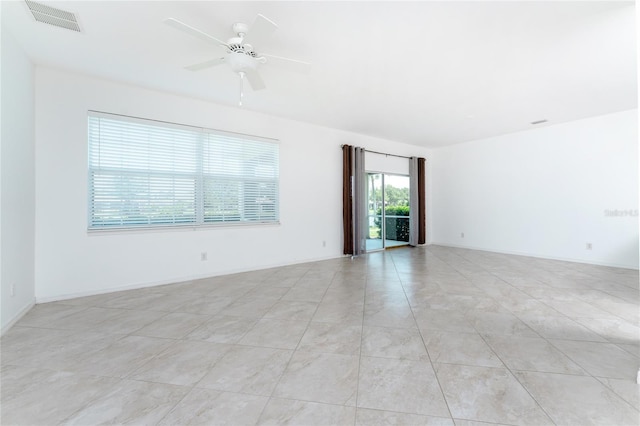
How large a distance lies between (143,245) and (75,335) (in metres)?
1.60

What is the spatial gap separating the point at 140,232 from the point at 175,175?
0.96 meters

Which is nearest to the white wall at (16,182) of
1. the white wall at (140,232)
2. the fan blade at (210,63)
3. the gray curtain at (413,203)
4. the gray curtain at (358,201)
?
the white wall at (140,232)

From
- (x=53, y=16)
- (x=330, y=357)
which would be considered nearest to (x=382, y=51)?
(x=330, y=357)

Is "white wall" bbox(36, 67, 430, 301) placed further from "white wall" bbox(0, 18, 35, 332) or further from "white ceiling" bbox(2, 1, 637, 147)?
"white ceiling" bbox(2, 1, 637, 147)

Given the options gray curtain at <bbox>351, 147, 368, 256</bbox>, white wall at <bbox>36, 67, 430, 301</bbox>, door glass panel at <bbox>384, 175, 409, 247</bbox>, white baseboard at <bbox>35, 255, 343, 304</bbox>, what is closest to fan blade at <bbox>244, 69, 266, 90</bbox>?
white wall at <bbox>36, 67, 430, 301</bbox>

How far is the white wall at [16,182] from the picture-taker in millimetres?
2471

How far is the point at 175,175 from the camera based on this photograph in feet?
13.2

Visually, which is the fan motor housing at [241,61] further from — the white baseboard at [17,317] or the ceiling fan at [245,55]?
the white baseboard at [17,317]

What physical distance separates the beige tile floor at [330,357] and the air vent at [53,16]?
286 cm

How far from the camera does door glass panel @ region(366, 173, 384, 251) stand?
6.75 m

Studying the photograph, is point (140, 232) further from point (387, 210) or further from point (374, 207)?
point (387, 210)

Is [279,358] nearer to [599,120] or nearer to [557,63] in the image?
[557,63]

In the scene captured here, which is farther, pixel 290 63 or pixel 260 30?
pixel 290 63

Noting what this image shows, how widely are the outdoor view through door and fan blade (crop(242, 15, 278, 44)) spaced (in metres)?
4.87
